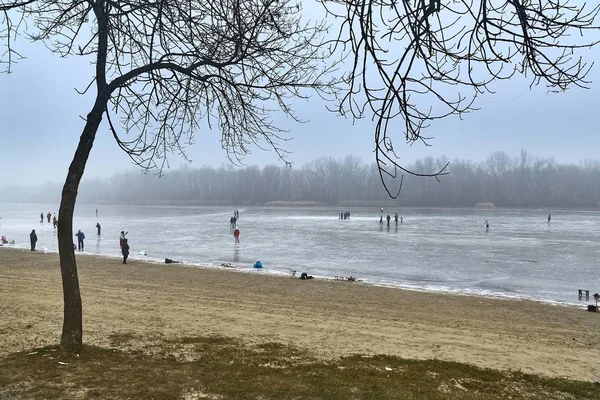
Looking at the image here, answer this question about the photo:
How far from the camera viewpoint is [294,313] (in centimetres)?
1327

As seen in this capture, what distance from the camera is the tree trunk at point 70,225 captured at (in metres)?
6.66

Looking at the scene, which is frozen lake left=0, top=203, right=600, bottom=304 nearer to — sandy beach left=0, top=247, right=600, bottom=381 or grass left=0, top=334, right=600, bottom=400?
sandy beach left=0, top=247, right=600, bottom=381

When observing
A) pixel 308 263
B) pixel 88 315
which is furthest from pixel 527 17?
pixel 308 263

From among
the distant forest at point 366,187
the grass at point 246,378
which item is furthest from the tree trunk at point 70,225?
the distant forest at point 366,187

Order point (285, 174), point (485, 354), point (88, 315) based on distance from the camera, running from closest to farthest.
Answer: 1. point (485, 354)
2. point (88, 315)
3. point (285, 174)

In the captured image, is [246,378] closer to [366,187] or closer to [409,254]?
[409,254]

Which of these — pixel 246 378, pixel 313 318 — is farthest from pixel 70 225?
pixel 313 318

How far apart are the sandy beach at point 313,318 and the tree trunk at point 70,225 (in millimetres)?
1234

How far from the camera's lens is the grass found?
211 inches

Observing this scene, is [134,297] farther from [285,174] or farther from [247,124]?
[285,174]

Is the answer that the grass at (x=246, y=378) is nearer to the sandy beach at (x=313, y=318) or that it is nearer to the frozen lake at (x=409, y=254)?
the sandy beach at (x=313, y=318)

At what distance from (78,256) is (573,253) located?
29.3 metres

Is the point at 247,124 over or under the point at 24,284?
over

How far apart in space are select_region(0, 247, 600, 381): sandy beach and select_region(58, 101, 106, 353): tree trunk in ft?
4.05
